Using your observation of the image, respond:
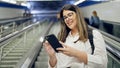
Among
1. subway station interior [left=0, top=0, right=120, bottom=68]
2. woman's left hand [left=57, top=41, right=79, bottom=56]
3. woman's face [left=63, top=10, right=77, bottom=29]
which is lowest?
subway station interior [left=0, top=0, right=120, bottom=68]

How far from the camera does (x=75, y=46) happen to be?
8.27ft

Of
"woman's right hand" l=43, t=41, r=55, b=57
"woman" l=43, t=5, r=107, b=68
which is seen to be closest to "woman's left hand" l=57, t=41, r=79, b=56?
"woman" l=43, t=5, r=107, b=68

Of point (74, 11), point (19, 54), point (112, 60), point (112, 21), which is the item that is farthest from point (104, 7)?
point (74, 11)

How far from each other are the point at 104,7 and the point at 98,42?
32.5 ft

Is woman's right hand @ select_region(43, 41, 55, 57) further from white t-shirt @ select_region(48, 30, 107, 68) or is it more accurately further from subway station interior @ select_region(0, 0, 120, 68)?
subway station interior @ select_region(0, 0, 120, 68)

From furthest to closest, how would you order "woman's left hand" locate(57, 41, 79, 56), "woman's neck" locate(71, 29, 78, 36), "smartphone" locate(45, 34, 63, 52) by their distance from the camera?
1. "woman's neck" locate(71, 29, 78, 36)
2. "smartphone" locate(45, 34, 63, 52)
3. "woman's left hand" locate(57, 41, 79, 56)

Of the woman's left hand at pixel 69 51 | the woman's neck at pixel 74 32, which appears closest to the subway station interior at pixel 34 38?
the woman's neck at pixel 74 32

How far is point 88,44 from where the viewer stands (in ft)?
8.21

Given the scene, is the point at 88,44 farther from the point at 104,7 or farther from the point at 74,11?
the point at 104,7

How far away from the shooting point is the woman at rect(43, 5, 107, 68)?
7.87 ft

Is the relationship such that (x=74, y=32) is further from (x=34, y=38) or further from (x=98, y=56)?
(x=34, y=38)

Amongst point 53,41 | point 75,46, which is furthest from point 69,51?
point 53,41

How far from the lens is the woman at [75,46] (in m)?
2.40

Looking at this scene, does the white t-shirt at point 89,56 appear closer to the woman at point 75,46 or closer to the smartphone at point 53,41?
the woman at point 75,46
